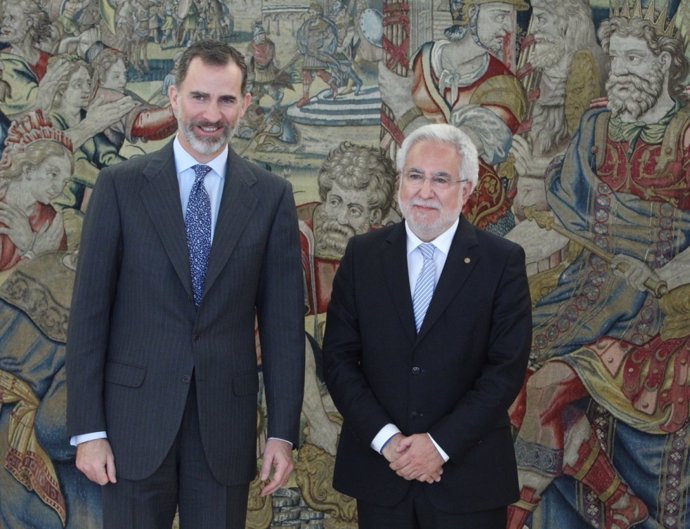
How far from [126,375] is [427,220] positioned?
105 centimetres

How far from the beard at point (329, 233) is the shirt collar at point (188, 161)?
55.3 inches

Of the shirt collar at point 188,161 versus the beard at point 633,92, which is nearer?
the shirt collar at point 188,161

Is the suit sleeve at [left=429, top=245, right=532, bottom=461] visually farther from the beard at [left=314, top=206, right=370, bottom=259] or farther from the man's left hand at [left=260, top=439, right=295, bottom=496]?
the beard at [left=314, top=206, right=370, bottom=259]

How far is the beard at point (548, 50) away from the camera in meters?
4.42

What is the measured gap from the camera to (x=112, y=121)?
14.6ft

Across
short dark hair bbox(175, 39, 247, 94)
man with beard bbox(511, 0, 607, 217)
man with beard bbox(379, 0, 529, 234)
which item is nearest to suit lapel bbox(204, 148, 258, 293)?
short dark hair bbox(175, 39, 247, 94)

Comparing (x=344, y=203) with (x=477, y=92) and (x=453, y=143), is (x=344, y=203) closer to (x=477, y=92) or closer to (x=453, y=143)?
(x=477, y=92)

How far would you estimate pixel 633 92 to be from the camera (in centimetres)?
443

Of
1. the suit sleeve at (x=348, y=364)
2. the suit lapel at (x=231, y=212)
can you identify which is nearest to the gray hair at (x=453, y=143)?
the suit sleeve at (x=348, y=364)

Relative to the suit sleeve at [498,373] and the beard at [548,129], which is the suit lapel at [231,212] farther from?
the beard at [548,129]

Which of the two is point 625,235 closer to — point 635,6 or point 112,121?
point 635,6

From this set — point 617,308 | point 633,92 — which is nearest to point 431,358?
point 617,308

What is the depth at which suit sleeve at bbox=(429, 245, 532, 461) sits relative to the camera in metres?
3.05

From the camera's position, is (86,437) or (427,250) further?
(427,250)
